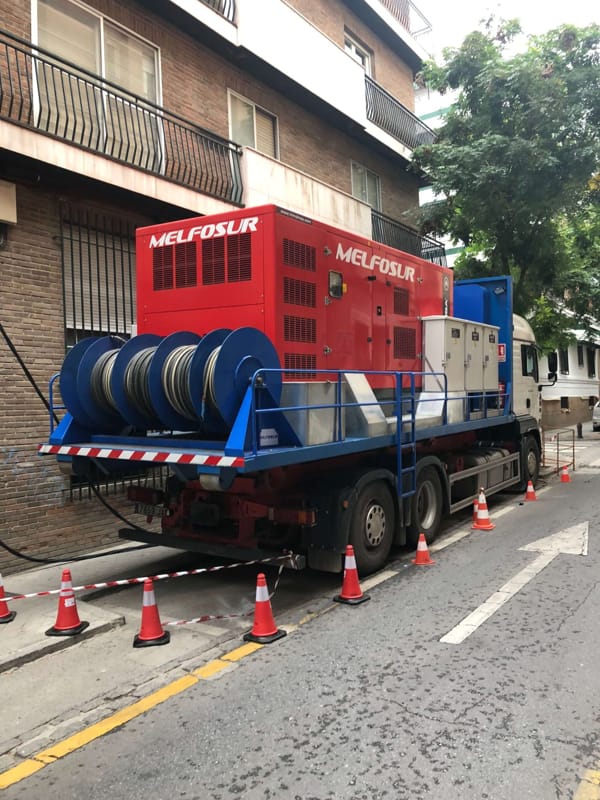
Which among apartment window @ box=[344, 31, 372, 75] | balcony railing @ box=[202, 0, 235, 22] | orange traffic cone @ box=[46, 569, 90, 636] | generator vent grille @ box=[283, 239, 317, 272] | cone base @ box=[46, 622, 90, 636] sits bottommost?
cone base @ box=[46, 622, 90, 636]

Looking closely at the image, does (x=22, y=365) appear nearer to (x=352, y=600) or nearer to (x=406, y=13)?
(x=352, y=600)

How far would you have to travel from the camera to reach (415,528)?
7.42 m

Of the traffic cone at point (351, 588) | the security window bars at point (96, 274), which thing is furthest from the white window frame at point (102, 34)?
the traffic cone at point (351, 588)

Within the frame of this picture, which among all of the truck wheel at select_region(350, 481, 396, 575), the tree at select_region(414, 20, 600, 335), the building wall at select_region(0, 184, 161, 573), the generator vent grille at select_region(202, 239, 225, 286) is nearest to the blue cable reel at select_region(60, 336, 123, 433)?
the generator vent grille at select_region(202, 239, 225, 286)

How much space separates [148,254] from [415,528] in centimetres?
448

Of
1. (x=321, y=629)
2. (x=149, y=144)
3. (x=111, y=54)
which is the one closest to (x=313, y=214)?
(x=149, y=144)

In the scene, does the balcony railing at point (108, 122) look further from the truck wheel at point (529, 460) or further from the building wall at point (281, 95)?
the truck wheel at point (529, 460)

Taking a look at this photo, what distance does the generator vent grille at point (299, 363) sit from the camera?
6.27m

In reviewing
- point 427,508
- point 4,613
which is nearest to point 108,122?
point 4,613

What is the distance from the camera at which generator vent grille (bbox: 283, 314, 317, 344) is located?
6.25m

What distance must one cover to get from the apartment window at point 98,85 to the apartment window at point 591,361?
32924 mm

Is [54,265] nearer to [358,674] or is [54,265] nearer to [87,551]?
[87,551]

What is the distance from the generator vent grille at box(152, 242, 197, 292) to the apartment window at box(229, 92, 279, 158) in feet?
17.7

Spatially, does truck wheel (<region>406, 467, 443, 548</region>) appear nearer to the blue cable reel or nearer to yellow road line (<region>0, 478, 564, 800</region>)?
yellow road line (<region>0, 478, 564, 800</region>)
